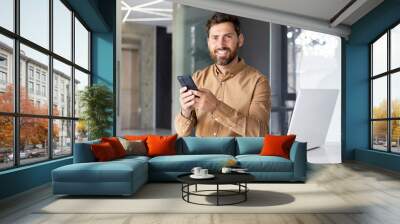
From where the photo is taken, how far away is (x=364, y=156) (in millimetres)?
8906

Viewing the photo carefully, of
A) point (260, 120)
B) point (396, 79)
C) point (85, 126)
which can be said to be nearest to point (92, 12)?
point (85, 126)

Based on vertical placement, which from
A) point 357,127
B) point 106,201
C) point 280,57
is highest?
point 280,57

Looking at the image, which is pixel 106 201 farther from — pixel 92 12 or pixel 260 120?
pixel 92 12

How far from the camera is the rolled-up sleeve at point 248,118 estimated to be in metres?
6.89

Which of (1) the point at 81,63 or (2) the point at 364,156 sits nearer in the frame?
(1) the point at 81,63

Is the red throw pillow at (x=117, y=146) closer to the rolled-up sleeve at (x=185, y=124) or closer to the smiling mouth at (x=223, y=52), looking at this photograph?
the rolled-up sleeve at (x=185, y=124)

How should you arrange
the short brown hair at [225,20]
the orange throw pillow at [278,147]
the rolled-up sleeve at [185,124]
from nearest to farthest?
the orange throw pillow at [278,147] < the rolled-up sleeve at [185,124] < the short brown hair at [225,20]

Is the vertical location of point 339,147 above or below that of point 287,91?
below

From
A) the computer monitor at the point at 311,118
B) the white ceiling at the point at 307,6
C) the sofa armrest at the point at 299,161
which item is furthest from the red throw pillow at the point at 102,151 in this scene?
the computer monitor at the point at 311,118

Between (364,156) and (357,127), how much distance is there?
825 mm

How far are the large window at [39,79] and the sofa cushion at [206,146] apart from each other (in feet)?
6.68

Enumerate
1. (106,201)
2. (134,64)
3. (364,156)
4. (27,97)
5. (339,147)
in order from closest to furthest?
(106,201) < (27,97) < (364,156) < (339,147) < (134,64)

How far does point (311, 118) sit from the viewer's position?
901 cm

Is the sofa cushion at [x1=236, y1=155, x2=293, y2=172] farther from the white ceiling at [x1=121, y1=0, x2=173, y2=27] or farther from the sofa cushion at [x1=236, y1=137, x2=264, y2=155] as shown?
the white ceiling at [x1=121, y1=0, x2=173, y2=27]
